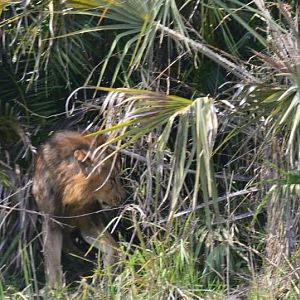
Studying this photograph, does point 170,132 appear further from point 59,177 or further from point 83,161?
point 59,177

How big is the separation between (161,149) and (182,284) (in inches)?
35.1

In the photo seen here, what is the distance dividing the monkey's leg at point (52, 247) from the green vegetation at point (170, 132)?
13 centimetres

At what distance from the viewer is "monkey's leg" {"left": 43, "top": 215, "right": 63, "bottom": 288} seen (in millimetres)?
7784

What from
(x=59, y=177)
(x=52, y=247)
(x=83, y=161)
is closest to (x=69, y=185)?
(x=59, y=177)

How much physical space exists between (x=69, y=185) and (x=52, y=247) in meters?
0.49

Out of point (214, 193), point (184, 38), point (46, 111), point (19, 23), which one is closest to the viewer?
point (214, 193)

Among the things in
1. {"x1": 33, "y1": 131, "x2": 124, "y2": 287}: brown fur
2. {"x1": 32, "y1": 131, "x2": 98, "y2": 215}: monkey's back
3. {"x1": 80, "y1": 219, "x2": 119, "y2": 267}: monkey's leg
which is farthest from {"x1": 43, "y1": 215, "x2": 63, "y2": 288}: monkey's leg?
{"x1": 80, "y1": 219, "x2": 119, "y2": 267}: monkey's leg

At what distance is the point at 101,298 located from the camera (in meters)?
6.56

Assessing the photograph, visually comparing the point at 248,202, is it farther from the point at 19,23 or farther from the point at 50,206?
the point at 19,23

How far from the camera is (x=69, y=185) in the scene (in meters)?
7.89

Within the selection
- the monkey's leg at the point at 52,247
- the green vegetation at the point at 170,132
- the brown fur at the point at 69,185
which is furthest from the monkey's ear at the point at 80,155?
the monkey's leg at the point at 52,247

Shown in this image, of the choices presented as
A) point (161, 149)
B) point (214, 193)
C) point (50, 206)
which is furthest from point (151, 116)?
point (50, 206)

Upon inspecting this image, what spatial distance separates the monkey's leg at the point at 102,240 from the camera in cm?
753

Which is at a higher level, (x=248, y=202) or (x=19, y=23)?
(x=19, y=23)
